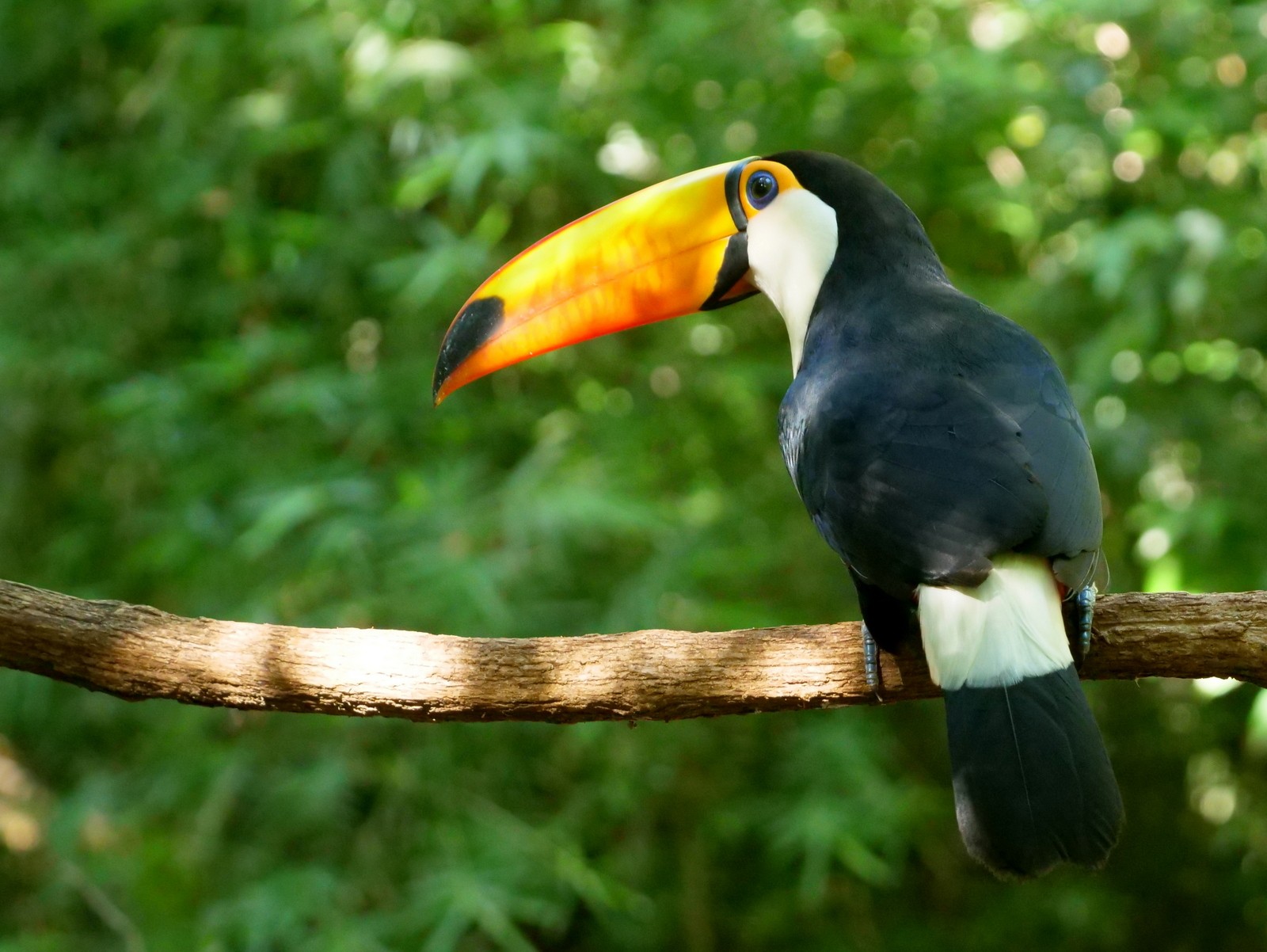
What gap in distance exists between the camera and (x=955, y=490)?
170cm

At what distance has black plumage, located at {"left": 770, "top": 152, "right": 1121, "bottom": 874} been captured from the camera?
1.54 m

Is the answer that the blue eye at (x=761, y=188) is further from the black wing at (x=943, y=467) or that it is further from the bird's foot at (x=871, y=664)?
the bird's foot at (x=871, y=664)

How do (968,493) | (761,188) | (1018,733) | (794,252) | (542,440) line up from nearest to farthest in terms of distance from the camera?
(1018,733) → (968,493) → (794,252) → (761,188) → (542,440)

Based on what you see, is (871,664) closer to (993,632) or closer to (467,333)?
(993,632)

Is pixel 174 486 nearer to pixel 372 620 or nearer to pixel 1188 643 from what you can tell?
pixel 372 620

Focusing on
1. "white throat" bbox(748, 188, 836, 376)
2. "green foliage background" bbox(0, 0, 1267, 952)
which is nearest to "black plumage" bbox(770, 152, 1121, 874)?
"white throat" bbox(748, 188, 836, 376)

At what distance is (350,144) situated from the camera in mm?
4062

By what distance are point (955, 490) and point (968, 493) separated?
2 cm

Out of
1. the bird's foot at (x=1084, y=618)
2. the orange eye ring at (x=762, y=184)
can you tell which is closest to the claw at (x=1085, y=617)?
the bird's foot at (x=1084, y=618)

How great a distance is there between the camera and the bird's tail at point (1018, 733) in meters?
1.52

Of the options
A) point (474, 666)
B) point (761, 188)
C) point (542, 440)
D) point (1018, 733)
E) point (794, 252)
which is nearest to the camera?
point (1018, 733)

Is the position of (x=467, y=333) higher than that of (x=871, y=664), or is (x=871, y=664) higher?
(x=871, y=664)

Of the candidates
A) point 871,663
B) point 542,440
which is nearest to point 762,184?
point 871,663

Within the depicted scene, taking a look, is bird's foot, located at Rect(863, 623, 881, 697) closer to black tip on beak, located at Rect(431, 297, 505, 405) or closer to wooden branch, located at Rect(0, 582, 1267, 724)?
wooden branch, located at Rect(0, 582, 1267, 724)
